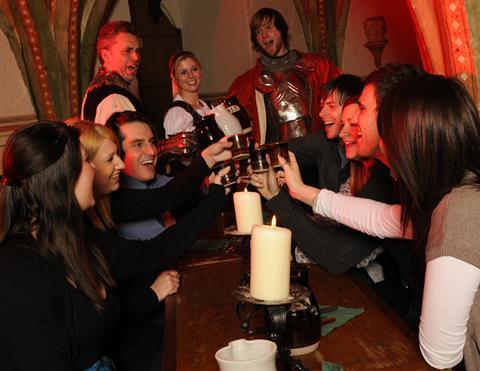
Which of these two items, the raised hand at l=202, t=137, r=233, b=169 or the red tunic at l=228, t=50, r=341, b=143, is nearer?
the raised hand at l=202, t=137, r=233, b=169

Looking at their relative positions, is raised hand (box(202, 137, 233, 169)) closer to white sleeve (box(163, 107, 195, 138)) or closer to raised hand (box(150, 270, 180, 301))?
raised hand (box(150, 270, 180, 301))

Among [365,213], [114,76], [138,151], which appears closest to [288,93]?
[114,76]

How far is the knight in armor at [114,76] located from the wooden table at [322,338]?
1.63 metres

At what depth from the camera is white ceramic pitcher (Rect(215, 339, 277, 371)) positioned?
1093 mm

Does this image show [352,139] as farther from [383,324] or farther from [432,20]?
[383,324]

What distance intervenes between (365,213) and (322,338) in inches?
21.3

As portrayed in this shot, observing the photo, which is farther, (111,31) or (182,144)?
(111,31)

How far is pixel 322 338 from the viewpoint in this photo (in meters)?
1.47

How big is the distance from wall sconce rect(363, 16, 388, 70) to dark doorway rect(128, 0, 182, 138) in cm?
250

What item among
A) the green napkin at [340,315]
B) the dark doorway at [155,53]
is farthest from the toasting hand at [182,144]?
the dark doorway at [155,53]

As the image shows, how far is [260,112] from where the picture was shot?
14.5ft

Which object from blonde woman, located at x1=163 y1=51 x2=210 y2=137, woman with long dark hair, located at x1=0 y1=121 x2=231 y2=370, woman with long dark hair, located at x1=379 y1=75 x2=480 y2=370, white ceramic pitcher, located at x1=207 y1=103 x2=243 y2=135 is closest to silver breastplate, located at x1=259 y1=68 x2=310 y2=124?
blonde woman, located at x1=163 y1=51 x2=210 y2=137

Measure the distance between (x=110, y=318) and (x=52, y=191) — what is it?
0.41 meters

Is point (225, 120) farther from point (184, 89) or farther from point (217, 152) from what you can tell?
point (184, 89)
